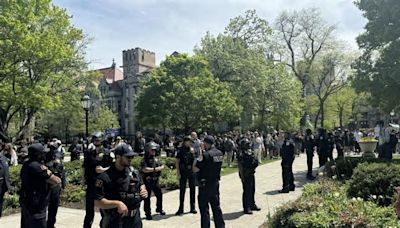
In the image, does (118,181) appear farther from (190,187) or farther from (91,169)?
(190,187)

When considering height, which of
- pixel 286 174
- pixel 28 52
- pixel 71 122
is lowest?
pixel 286 174

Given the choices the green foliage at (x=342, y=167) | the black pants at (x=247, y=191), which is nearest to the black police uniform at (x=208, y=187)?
the black pants at (x=247, y=191)

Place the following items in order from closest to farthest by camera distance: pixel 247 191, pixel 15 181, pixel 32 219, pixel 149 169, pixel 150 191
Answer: pixel 32 219
pixel 149 169
pixel 150 191
pixel 247 191
pixel 15 181

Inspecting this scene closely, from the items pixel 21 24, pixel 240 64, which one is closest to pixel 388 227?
pixel 21 24

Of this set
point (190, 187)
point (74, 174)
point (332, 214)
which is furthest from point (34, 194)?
point (74, 174)

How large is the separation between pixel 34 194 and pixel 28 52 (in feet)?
59.4

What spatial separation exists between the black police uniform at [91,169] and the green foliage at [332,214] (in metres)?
3.37

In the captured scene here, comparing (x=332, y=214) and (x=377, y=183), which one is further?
(x=377, y=183)

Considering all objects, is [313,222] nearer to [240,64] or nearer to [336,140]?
[336,140]

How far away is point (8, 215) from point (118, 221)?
6396 millimetres

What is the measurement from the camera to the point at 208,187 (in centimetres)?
732

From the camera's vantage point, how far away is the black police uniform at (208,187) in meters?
7.30

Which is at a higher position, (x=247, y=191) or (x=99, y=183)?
(x=99, y=183)

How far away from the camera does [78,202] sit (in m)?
11.1
